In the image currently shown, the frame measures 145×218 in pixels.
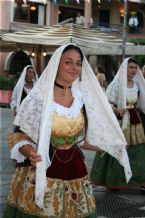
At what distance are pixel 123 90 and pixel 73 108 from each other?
294cm

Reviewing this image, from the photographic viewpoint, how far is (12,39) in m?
12.8

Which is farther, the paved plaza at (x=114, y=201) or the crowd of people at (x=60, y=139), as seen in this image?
the paved plaza at (x=114, y=201)

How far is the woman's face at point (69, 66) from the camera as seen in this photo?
A: 3570 mm

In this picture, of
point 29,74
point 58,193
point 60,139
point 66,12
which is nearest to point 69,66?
point 60,139

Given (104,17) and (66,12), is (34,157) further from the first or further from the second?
(104,17)

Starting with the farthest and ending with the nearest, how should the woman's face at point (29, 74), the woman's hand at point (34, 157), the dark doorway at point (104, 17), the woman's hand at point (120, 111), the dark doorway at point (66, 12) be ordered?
1. the dark doorway at point (104, 17)
2. the dark doorway at point (66, 12)
3. the woman's face at point (29, 74)
4. the woman's hand at point (120, 111)
5. the woman's hand at point (34, 157)

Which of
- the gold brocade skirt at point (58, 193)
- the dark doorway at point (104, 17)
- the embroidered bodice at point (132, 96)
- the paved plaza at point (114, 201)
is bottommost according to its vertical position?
the paved plaza at point (114, 201)

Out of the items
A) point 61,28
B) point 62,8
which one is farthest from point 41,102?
point 62,8

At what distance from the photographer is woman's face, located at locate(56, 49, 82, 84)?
11.7ft

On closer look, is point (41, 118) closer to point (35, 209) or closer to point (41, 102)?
point (41, 102)

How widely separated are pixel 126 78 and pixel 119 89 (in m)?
0.18

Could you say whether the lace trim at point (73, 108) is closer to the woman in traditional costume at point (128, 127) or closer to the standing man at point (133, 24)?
the woman in traditional costume at point (128, 127)

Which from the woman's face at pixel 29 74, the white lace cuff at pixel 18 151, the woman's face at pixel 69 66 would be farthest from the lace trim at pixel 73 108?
the woman's face at pixel 29 74

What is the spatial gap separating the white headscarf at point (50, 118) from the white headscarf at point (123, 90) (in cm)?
268
